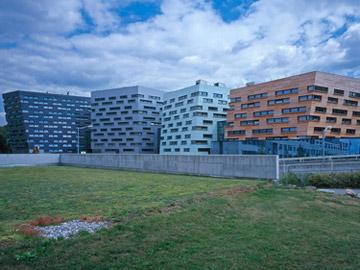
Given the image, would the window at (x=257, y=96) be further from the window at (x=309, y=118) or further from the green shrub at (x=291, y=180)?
the green shrub at (x=291, y=180)

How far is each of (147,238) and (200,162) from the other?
15811 mm

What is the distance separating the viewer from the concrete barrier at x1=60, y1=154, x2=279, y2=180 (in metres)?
16.8

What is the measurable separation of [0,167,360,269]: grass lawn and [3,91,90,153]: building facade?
10463cm

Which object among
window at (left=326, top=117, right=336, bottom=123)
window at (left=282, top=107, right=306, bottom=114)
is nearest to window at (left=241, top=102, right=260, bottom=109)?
window at (left=282, top=107, right=306, bottom=114)

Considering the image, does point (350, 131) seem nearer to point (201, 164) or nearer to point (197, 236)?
point (201, 164)

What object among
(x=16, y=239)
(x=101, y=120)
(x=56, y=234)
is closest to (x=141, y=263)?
(x=56, y=234)

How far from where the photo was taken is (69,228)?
6375 mm

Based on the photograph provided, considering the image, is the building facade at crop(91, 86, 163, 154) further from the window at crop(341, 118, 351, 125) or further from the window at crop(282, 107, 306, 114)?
the window at crop(341, 118, 351, 125)

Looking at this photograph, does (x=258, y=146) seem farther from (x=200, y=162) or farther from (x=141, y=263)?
(x=141, y=263)

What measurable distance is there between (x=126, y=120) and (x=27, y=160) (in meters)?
61.9

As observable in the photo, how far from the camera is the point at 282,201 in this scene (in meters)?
10.3

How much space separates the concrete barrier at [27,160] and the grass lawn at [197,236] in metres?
31.4

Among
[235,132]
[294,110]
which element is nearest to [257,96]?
[235,132]

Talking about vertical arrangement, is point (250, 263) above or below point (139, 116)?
below
